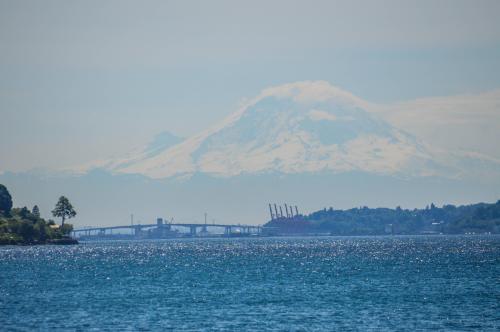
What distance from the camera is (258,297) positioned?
103 m

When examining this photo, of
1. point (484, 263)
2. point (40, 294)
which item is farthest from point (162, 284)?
point (484, 263)

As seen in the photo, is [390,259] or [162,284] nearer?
[162,284]

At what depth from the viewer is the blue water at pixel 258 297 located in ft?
272

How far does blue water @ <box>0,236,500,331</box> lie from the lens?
82812 millimetres

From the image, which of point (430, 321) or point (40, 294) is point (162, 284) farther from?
point (430, 321)

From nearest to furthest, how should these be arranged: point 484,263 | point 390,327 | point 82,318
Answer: point 390,327, point 82,318, point 484,263

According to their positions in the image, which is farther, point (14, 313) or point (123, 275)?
point (123, 275)

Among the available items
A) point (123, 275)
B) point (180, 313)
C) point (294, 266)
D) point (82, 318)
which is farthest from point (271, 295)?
point (294, 266)

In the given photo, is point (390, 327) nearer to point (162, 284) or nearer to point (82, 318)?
point (82, 318)

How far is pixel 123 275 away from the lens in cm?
14150

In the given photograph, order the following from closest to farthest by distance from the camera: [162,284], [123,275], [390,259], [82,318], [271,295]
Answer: [82,318] → [271,295] → [162,284] → [123,275] → [390,259]

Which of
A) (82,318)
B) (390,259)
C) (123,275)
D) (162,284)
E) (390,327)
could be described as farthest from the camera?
(390,259)

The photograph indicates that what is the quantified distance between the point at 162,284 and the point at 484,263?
57.2m

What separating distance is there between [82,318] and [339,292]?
31938 millimetres
